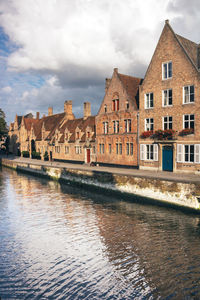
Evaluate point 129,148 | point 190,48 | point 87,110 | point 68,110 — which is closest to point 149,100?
point 129,148

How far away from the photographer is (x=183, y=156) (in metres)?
23.5

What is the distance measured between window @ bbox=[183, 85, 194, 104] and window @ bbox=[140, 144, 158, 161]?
547cm

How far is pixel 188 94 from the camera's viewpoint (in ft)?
76.3

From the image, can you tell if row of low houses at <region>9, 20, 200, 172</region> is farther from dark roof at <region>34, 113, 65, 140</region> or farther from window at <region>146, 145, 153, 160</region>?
dark roof at <region>34, 113, 65, 140</region>

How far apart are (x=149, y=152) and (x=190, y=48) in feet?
37.2

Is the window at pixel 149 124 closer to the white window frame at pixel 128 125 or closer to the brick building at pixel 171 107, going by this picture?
the brick building at pixel 171 107

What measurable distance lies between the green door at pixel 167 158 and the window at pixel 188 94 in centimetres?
476

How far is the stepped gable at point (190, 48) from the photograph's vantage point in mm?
23955

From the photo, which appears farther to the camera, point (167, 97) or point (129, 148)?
point (129, 148)

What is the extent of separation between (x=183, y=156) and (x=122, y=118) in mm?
9764

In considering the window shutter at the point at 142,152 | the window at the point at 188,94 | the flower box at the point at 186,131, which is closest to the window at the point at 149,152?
the window shutter at the point at 142,152

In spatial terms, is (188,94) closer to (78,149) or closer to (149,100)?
(149,100)

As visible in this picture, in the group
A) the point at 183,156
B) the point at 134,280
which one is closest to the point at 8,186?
the point at 183,156

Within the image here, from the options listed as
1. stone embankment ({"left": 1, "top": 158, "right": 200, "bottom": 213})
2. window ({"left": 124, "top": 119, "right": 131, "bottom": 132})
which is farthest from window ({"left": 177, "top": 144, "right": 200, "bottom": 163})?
window ({"left": 124, "top": 119, "right": 131, "bottom": 132})
